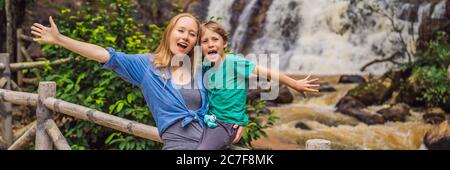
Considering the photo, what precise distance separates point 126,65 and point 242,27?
1093cm

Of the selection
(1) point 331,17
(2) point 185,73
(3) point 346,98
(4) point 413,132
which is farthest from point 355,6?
(2) point 185,73

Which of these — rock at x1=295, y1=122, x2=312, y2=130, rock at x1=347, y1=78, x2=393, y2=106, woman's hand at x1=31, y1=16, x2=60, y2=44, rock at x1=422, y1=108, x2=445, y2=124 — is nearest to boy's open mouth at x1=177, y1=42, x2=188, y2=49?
woman's hand at x1=31, y1=16, x2=60, y2=44

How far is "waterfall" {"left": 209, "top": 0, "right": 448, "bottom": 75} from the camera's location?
12.1 meters

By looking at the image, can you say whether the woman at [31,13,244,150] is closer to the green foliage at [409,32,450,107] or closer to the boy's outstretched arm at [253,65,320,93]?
the boy's outstretched arm at [253,65,320,93]

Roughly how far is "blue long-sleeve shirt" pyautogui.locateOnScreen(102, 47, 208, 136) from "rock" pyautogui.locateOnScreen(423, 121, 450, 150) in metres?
5.59

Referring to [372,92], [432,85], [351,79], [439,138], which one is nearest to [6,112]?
[439,138]

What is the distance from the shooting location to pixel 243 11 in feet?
44.7

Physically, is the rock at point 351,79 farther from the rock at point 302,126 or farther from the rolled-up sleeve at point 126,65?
the rolled-up sleeve at point 126,65

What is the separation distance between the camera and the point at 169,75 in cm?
272

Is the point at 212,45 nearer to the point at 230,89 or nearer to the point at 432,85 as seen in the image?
the point at 230,89

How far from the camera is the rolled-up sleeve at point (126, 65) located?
8.80 feet

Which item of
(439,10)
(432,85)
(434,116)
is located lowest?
(434,116)
